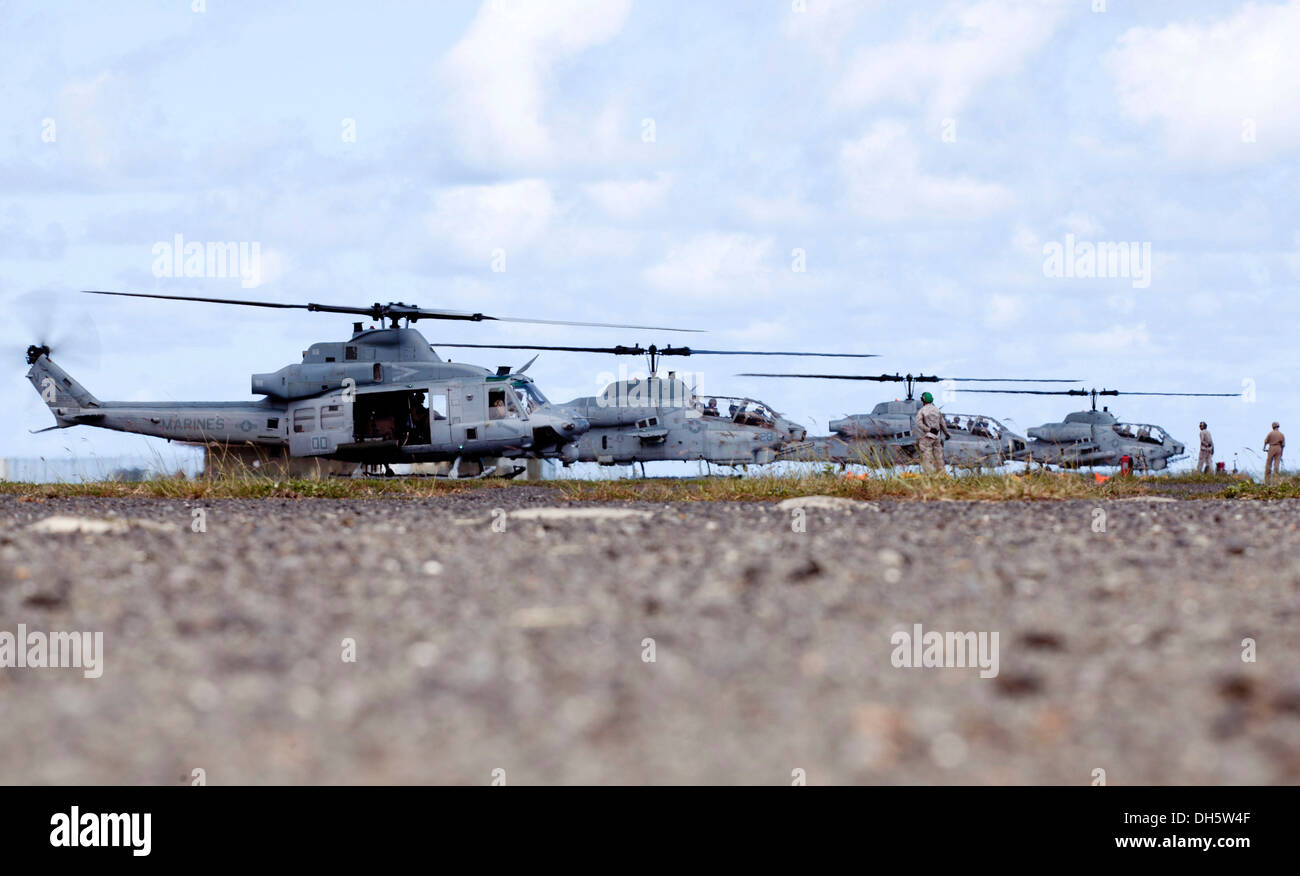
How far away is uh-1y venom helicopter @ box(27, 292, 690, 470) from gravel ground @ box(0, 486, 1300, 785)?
1335 cm

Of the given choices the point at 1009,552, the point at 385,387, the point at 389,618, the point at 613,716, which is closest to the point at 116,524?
the point at 389,618

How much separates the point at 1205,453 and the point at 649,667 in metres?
26.4

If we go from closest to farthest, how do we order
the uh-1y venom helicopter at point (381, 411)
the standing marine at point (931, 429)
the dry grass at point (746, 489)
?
the dry grass at point (746, 489) → the standing marine at point (931, 429) → the uh-1y venom helicopter at point (381, 411)

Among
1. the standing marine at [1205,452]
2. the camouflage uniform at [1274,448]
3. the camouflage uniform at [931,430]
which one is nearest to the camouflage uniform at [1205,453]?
the standing marine at [1205,452]

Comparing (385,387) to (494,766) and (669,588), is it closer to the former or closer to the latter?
(669,588)

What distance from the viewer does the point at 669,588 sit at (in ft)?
11.0

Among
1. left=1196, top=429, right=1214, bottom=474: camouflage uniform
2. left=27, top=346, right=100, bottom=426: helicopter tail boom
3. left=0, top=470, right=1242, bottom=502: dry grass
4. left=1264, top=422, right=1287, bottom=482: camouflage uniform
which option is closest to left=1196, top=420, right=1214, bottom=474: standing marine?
left=1196, top=429, right=1214, bottom=474: camouflage uniform

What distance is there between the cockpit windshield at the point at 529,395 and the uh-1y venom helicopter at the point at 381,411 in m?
0.02

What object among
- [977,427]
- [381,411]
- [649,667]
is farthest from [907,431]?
[649,667]

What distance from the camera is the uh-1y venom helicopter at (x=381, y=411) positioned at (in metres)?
18.0

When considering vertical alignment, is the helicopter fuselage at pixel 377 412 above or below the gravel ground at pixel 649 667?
above

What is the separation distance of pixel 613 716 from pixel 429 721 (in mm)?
315

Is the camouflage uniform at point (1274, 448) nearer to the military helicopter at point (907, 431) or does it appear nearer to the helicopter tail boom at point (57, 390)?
the military helicopter at point (907, 431)
